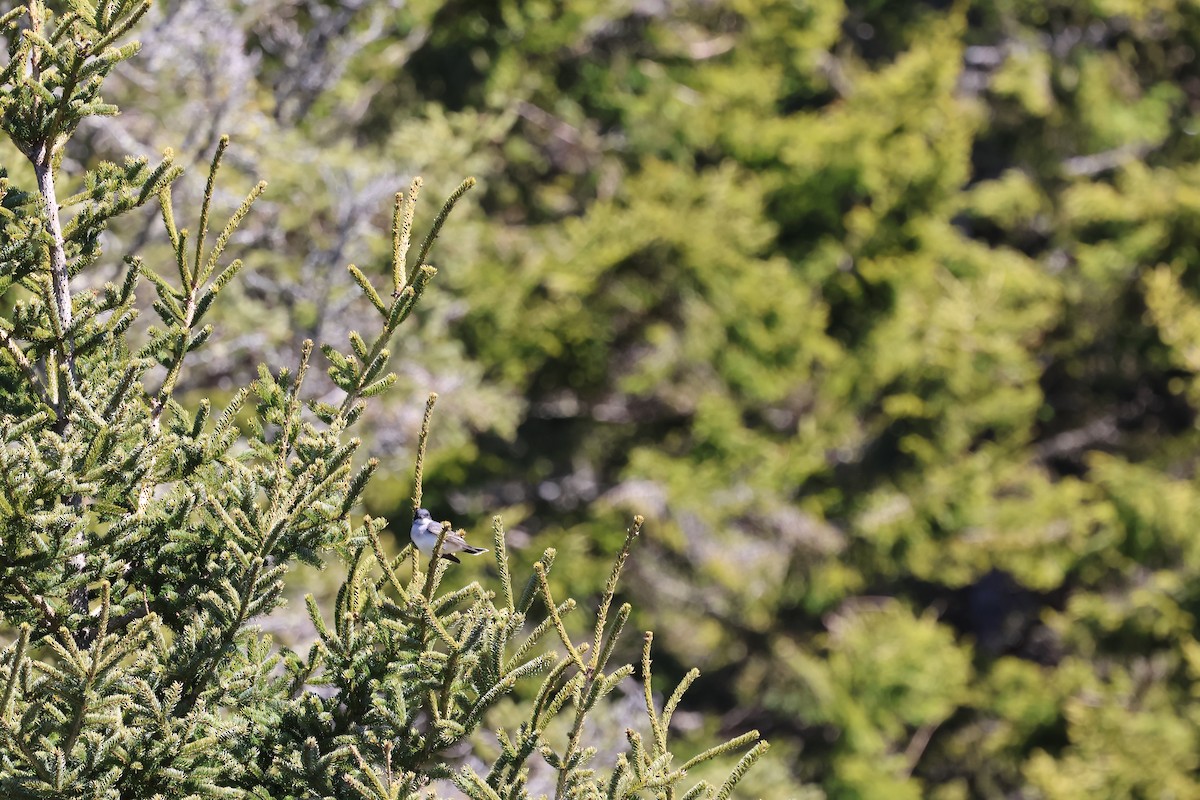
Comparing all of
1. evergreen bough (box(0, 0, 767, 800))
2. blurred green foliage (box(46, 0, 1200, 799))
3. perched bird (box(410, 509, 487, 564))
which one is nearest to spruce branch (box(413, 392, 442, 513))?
evergreen bough (box(0, 0, 767, 800))

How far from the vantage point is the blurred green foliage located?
24.9 ft

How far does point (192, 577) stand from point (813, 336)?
283 inches

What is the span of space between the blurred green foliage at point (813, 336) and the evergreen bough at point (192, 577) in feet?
12.6

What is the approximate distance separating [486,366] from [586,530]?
Result: 1425mm

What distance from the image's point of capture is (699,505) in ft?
26.3

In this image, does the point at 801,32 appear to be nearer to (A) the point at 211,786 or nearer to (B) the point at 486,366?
(B) the point at 486,366

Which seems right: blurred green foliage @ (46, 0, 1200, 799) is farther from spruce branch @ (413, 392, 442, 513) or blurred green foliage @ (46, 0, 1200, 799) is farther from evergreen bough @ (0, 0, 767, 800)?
spruce branch @ (413, 392, 442, 513)

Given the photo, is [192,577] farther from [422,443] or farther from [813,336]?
[813,336]

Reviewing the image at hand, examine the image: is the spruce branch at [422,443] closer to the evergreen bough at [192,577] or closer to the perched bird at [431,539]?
the evergreen bough at [192,577]

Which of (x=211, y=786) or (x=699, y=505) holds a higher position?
(x=211, y=786)

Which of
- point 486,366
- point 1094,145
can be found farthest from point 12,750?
point 1094,145

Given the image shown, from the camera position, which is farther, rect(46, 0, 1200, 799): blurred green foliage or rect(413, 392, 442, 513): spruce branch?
rect(46, 0, 1200, 799): blurred green foliage

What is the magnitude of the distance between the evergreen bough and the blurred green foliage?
3839 millimetres

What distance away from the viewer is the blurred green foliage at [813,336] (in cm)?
758
